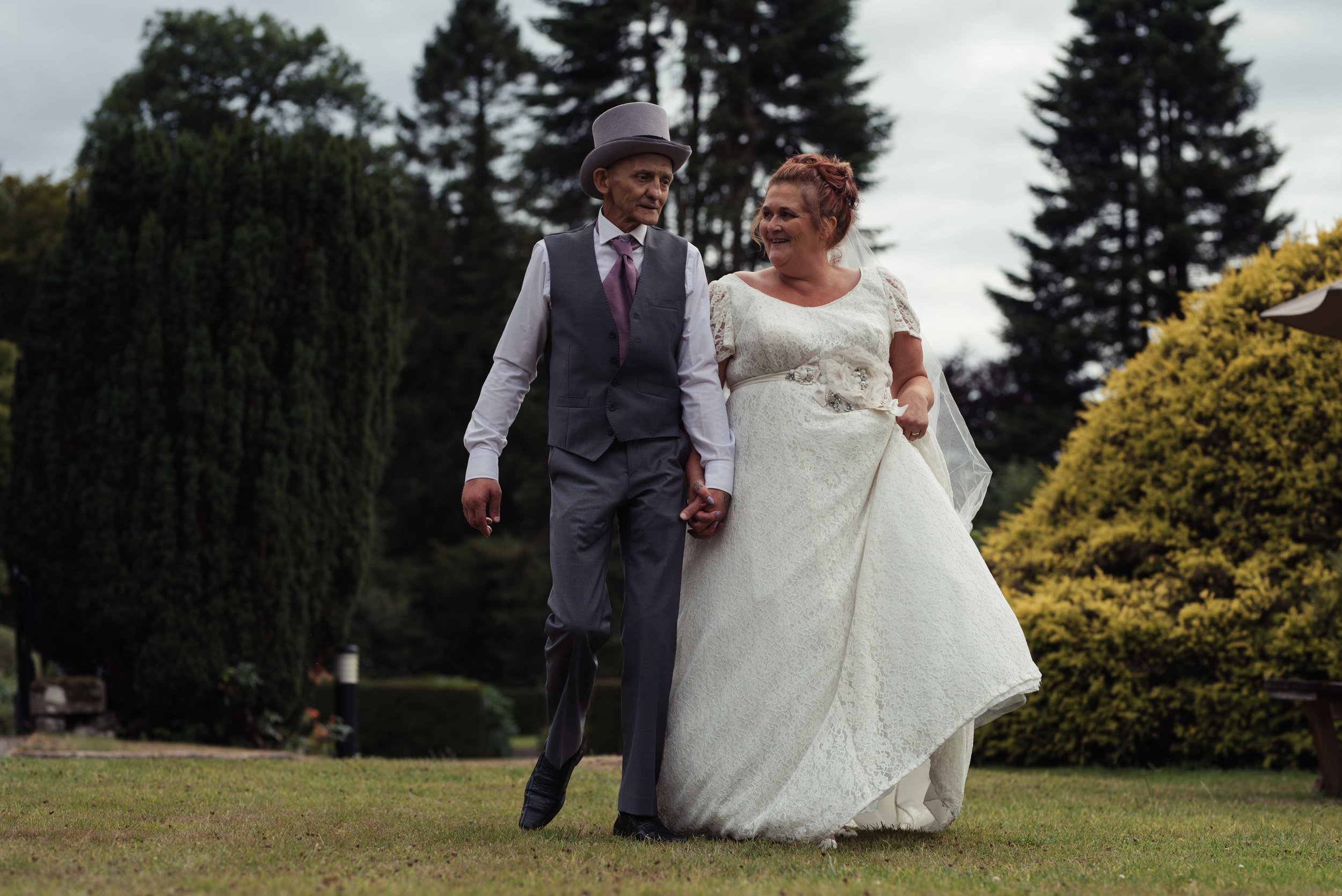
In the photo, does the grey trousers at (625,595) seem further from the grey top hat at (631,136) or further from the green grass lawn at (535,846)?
the grey top hat at (631,136)

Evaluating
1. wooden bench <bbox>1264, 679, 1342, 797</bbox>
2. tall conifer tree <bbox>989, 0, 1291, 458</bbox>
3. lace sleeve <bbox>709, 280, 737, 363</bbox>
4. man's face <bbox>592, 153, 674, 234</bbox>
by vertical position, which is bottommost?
wooden bench <bbox>1264, 679, 1342, 797</bbox>

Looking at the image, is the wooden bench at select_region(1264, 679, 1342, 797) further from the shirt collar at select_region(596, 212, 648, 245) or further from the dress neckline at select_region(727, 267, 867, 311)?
the shirt collar at select_region(596, 212, 648, 245)

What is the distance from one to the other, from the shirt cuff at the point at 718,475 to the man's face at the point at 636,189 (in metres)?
0.79

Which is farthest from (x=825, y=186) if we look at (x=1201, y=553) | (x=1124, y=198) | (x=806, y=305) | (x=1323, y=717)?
(x=1124, y=198)

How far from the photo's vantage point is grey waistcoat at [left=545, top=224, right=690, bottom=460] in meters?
3.71

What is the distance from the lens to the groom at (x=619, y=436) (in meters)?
3.66

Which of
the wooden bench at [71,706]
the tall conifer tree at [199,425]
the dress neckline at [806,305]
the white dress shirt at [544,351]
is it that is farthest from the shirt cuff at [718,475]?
the wooden bench at [71,706]

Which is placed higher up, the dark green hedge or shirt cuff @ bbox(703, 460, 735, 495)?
shirt cuff @ bbox(703, 460, 735, 495)

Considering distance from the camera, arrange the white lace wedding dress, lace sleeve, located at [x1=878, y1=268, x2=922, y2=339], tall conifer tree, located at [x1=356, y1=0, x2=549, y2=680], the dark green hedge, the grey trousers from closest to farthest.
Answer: the white lace wedding dress, the grey trousers, lace sleeve, located at [x1=878, y1=268, x2=922, y2=339], the dark green hedge, tall conifer tree, located at [x1=356, y1=0, x2=549, y2=680]

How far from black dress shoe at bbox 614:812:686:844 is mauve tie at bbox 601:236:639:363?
51.8 inches

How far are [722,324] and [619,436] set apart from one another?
634 millimetres

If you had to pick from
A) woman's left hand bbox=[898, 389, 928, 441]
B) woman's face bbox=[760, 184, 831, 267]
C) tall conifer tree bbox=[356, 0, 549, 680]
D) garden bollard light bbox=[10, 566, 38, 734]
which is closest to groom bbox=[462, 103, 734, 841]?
woman's face bbox=[760, 184, 831, 267]

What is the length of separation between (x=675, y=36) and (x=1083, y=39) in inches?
414

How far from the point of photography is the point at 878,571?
148 inches
